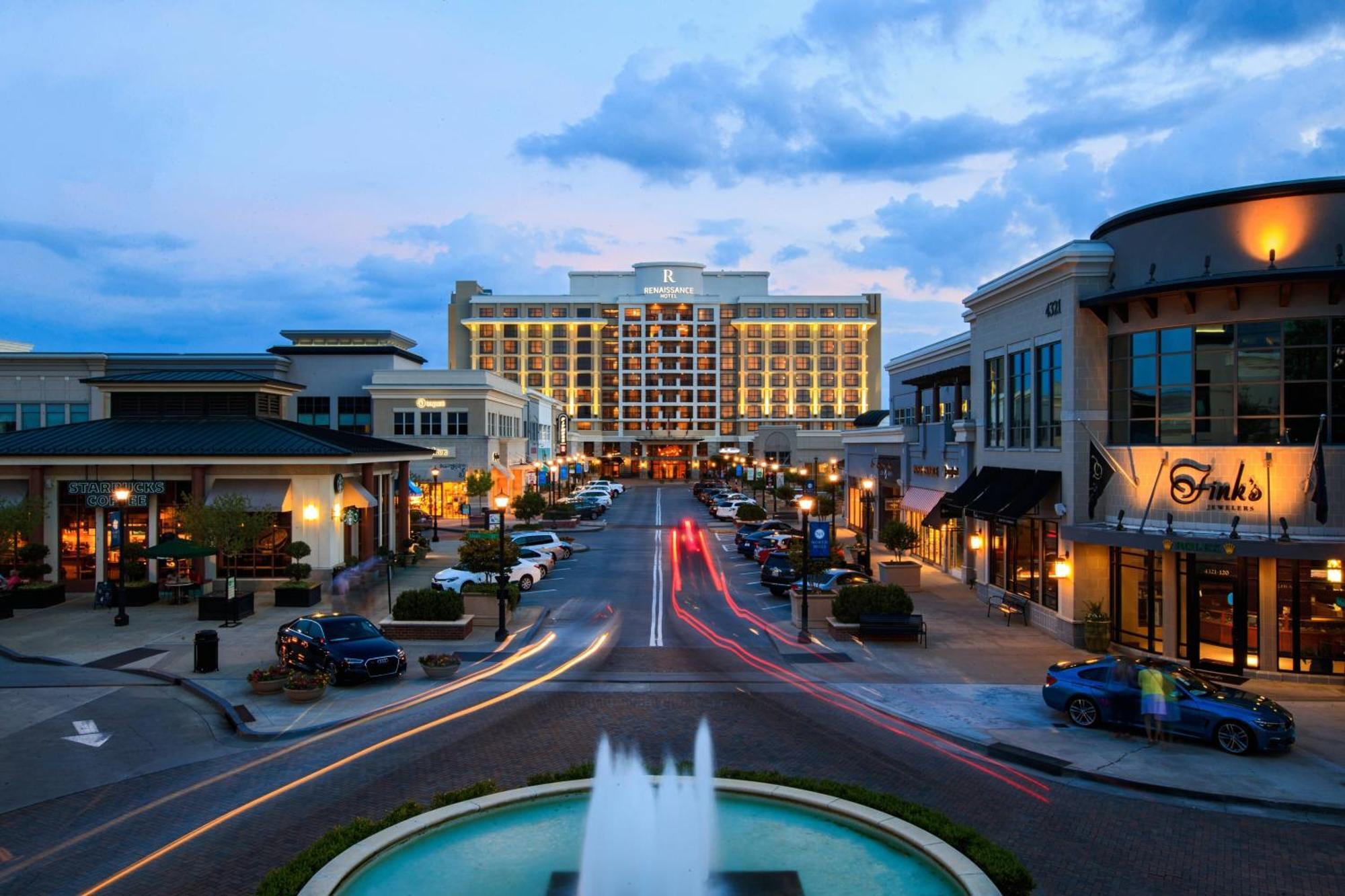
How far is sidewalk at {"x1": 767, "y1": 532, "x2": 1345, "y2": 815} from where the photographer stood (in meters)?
14.7

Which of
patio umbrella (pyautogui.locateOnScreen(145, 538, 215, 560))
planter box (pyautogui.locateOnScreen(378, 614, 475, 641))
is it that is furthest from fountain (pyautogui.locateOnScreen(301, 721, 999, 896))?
patio umbrella (pyautogui.locateOnScreen(145, 538, 215, 560))

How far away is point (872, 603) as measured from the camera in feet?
87.5

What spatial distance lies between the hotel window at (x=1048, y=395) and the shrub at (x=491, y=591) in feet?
58.7

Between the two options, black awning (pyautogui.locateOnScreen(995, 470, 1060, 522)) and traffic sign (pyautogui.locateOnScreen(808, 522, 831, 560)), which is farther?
traffic sign (pyautogui.locateOnScreen(808, 522, 831, 560))

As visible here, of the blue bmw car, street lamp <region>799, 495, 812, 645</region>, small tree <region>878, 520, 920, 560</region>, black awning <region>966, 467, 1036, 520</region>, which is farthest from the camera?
small tree <region>878, 520, 920, 560</region>

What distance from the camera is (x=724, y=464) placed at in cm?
13262

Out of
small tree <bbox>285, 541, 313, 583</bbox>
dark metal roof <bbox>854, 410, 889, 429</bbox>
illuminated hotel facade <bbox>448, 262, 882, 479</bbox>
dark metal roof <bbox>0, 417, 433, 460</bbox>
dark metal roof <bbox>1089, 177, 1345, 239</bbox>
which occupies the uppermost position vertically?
illuminated hotel facade <bbox>448, 262, 882, 479</bbox>

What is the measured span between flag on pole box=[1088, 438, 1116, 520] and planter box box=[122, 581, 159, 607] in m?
32.0

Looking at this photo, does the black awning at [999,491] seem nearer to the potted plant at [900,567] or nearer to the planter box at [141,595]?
the potted plant at [900,567]

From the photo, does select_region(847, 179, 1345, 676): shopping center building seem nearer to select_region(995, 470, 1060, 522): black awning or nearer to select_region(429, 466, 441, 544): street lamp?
select_region(995, 470, 1060, 522): black awning

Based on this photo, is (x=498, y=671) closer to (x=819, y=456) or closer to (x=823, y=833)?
(x=823, y=833)

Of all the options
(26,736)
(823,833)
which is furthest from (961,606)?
(26,736)

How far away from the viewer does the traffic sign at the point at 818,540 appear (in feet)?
98.0

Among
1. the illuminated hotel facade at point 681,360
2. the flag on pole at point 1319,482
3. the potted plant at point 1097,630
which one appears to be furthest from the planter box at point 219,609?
the illuminated hotel facade at point 681,360
